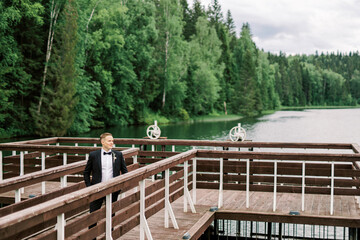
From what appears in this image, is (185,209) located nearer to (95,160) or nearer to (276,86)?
(95,160)

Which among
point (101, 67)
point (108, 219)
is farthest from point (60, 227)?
point (101, 67)

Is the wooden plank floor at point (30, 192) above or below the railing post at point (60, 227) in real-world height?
below

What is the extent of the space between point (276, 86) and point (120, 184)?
132 m

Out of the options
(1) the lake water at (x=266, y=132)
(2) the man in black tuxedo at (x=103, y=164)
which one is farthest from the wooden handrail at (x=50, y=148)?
(1) the lake water at (x=266, y=132)

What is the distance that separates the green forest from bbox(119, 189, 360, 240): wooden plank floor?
26248 mm

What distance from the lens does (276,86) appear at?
133m

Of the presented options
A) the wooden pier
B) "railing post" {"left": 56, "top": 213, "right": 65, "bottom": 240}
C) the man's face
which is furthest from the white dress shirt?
"railing post" {"left": 56, "top": 213, "right": 65, "bottom": 240}

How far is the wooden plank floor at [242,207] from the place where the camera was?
20.0ft

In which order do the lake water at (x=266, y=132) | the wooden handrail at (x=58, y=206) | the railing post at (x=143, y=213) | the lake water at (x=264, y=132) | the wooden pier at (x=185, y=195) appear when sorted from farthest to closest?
the lake water at (x=266, y=132) < the lake water at (x=264, y=132) < the railing post at (x=143, y=213) < the wooden pier at (x=185, y=195) < the wooden handrail at (x=58, y=206)

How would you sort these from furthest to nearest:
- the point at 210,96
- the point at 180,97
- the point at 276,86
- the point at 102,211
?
the point at 276,86, the point at 210,96, the point at 180,97, the point at 102,211

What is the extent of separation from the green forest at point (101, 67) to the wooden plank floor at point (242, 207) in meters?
26.2

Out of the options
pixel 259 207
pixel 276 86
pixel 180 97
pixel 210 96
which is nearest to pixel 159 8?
pixel 180 97

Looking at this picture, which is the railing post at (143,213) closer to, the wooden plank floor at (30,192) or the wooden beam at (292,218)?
the wooden beam at (292,218)

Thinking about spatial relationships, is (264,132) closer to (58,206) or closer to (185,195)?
(185,195)
